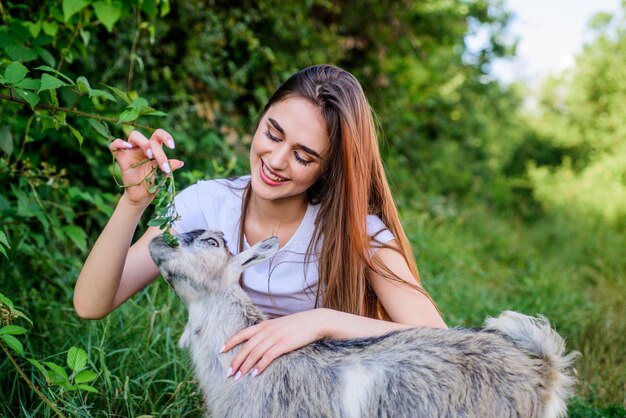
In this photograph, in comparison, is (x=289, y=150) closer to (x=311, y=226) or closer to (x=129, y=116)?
(x=311, y=226)

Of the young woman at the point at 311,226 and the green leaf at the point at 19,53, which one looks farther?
the green leaf at the point at 19,53

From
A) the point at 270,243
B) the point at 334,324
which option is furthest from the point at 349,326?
the point at 270,243

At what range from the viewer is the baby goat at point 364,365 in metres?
2.07

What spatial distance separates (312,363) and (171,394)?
3.30 feet

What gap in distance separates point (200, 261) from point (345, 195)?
0.80m

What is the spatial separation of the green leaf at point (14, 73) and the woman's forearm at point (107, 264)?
0.51 m

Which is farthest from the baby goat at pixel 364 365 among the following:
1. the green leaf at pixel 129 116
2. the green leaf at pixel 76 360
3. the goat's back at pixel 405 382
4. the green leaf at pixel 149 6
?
the green leaf at pixel 149 6

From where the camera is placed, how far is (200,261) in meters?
2.23

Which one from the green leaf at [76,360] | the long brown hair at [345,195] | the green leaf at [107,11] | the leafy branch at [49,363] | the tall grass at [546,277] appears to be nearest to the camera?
the leafy branch at [49,363]

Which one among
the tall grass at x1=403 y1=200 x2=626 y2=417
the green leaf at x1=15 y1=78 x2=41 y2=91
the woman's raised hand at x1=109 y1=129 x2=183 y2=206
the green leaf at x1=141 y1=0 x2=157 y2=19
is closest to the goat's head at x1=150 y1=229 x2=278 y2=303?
the woman's raised hand at x1=109 y1=129 x2=183 y2=206

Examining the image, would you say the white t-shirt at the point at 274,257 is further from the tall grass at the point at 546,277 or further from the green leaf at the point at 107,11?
the tall grass at the point at 546,277

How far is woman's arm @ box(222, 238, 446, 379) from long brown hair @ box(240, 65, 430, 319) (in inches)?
1.9

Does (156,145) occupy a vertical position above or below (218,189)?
above

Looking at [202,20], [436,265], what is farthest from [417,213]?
[202,20]
